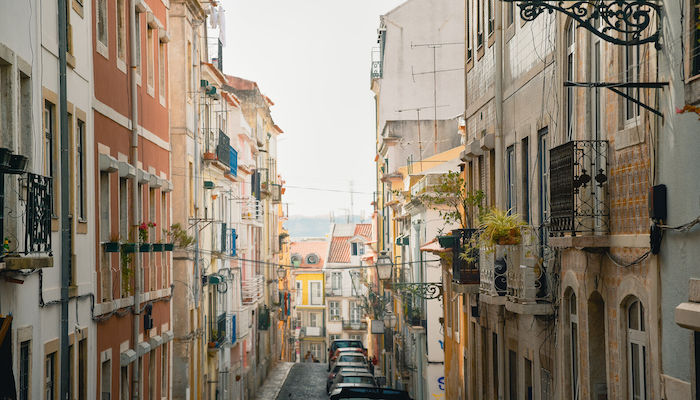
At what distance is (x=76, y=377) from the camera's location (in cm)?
1609

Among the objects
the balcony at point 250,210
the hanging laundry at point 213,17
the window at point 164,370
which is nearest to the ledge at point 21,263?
the window at point 164,370

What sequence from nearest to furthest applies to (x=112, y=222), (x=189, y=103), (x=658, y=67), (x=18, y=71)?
(x=658, y=67), (x=18, y=71), (x=112, y=222), (x=189, y=103)

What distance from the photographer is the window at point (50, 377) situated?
1445 cm

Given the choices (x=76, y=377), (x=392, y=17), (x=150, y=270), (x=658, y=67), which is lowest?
(x=76, y=377)

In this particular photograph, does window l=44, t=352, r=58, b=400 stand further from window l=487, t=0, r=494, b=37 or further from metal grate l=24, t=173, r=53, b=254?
window l=487, t=0, r=494, b=37

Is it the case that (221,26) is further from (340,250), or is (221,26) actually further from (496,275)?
(340,250)

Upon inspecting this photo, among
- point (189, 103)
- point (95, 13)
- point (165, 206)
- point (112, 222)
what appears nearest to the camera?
point (95, 13)

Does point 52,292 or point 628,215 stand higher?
point 628,215

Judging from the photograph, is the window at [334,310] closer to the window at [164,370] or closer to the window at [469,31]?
the window at [164,370]

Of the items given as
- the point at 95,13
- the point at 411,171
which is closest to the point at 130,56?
the point at 95,13

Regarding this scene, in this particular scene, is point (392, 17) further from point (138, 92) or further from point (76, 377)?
point (76, 377)

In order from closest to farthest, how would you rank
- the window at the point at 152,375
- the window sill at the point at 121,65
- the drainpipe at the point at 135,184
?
1. the window sill at the point at 121,65
2. the drainpipe at the point at 135,184
3. the window at the point at 152,375

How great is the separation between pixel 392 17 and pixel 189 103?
73.7 ft

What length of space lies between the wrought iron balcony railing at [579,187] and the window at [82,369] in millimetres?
8378
